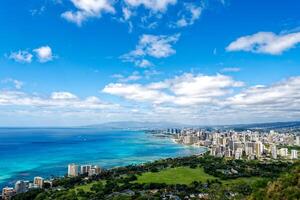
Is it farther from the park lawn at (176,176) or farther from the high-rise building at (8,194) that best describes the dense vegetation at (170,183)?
the high-rise building at (8,194)

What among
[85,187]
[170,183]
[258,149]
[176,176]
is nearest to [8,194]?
[85,187]

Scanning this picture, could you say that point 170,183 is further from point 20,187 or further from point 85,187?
point 20,187

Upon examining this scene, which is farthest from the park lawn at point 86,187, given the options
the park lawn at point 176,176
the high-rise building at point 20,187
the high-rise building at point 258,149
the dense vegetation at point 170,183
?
the high-rise building at point 258,149

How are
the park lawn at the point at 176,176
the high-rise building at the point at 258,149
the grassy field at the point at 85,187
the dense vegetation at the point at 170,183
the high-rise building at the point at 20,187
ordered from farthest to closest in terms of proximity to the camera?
the high-rise building at the point at 258,149, the park lawn at the point at 176,176, the high-rise building at the point at 20,187, the grassy field at the point at 85,187, the dense vegetation at the point at 170,183

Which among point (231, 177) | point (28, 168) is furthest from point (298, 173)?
point (28, 168)

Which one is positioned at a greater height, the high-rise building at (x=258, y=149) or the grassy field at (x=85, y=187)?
the high-rise building at (x=258, y=149)

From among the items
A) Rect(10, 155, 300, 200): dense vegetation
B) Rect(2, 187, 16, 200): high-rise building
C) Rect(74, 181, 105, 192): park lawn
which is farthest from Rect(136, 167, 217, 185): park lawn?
Rect(2, 187, 16, 200): high-rise building

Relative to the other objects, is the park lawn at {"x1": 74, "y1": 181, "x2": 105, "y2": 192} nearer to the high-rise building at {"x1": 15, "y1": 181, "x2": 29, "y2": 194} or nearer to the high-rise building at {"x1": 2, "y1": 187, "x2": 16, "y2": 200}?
the high-rise building at {"x1": 15, "y1": 181, "x2": 29, "y2": 194}
